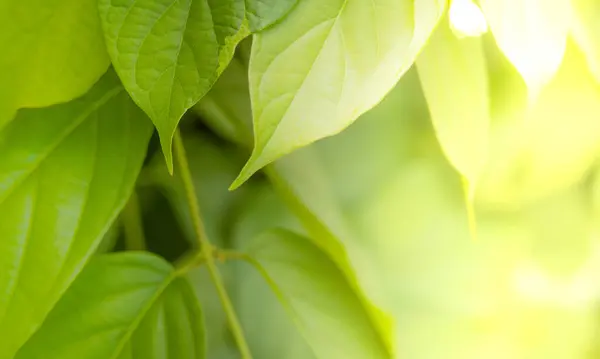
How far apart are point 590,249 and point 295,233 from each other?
182mm

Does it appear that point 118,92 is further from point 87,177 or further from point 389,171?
point 389,171

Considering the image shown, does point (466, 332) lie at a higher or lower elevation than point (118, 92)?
lower

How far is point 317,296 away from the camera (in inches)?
14.2

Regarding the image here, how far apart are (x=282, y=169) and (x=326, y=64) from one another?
0.10 meters

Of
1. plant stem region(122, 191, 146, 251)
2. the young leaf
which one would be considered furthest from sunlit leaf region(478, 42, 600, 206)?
plant stem region(122, 191, 146, 251)

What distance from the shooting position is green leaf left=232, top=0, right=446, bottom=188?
0.26m

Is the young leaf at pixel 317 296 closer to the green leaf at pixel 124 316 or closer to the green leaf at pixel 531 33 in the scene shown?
the green leaf at pixel 124 316

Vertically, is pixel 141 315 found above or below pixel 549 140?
below

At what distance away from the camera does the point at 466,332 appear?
1.25ft

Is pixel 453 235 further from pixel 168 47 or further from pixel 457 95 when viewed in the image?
pixel 168 47

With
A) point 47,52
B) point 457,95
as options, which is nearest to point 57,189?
point 47,52

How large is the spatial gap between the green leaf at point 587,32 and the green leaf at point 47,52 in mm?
242

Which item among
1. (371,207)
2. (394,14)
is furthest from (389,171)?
(394,14)

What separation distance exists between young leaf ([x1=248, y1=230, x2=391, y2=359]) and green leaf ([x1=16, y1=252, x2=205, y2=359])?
49mm
